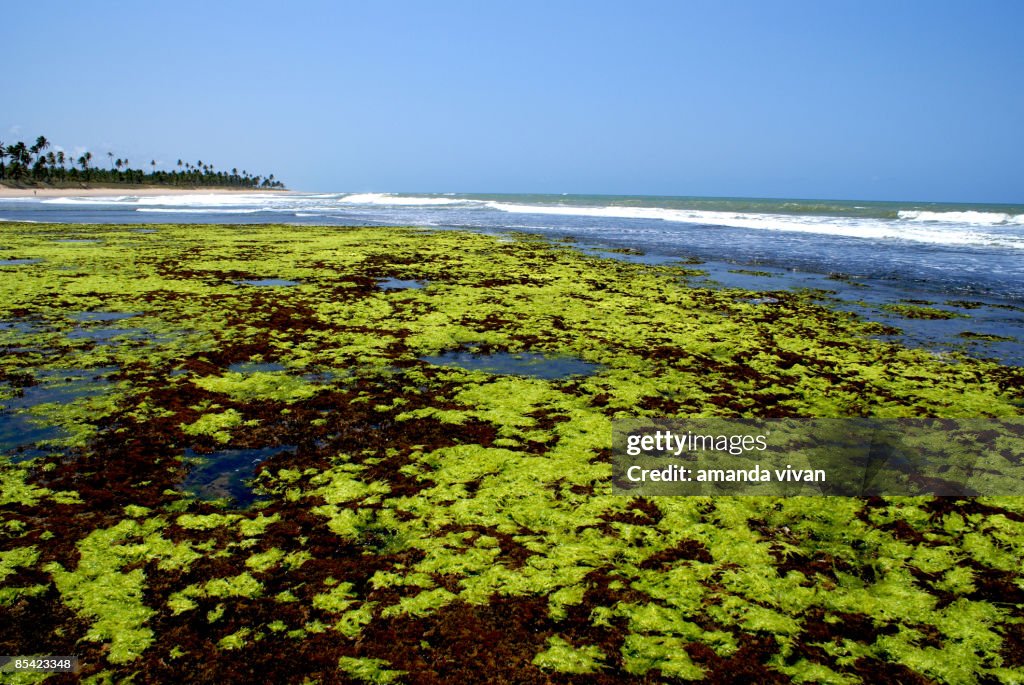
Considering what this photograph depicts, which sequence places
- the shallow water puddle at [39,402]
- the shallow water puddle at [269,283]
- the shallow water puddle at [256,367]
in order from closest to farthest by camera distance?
the shallow water puddle at [39,402]
the shallow water puddle at [256,367]
the shallow water puddle at [269,283]

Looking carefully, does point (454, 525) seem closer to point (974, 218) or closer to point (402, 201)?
point (974, 218)

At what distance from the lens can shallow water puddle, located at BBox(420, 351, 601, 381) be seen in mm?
8297

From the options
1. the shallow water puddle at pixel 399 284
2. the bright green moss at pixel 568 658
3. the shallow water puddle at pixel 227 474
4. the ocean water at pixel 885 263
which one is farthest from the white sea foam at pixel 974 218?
the shallow water puddle at pixel 227 474

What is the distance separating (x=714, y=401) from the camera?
7.27 meters

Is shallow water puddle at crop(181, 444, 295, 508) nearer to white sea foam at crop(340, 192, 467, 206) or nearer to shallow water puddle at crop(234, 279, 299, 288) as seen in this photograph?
shallow water puddle at crop(234, 279, 299, 288)

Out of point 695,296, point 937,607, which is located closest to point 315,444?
point 937,607

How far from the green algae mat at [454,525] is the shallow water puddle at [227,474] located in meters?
0.03

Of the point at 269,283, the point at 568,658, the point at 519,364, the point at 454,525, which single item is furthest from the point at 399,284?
the point at 568,658

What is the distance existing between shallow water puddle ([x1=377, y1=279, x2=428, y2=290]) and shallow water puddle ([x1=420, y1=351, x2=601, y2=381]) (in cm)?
589

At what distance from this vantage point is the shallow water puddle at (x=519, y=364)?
8.30 metres

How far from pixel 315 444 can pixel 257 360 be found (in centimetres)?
330

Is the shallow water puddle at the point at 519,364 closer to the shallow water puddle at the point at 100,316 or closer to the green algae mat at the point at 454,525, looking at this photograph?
the green algae mat at the point at 454,525

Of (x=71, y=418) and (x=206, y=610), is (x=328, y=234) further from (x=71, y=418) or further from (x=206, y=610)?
(x=206, y=610)

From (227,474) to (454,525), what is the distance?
230 centimetres
